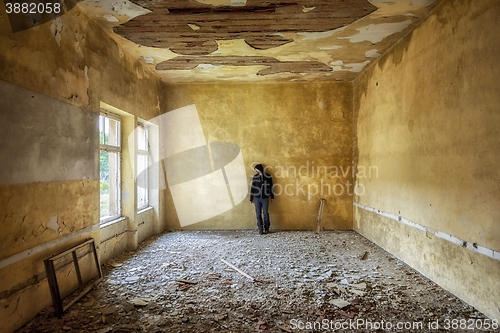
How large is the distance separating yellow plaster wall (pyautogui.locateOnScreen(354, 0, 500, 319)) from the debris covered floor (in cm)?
38

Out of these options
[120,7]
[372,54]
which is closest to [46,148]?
[120,7]

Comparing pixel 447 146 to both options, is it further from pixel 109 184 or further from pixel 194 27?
pixel 109 184

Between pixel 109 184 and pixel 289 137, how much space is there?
4.21 metres

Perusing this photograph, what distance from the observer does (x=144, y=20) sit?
4.18 m

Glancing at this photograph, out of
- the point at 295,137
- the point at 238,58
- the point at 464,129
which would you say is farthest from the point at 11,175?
the point at 295,137

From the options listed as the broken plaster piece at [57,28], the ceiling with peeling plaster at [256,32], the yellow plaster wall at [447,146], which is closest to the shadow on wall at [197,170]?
the ceiling with peeling plaster at [256,32]

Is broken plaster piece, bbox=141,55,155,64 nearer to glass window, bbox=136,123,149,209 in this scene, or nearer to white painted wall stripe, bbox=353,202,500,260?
glass window, bbox=136,123,149,209

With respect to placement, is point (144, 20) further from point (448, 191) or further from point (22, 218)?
point (448, 191)

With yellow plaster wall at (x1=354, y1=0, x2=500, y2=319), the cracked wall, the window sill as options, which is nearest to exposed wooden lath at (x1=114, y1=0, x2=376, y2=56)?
the cracked wall

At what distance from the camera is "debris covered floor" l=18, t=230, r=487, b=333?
2961mm

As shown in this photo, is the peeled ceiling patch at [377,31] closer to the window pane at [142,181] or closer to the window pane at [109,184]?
the window pane at [109,184]

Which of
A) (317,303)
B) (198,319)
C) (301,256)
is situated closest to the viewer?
(198,319)

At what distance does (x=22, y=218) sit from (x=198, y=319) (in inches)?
79.4

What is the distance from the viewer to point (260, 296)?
3.58m
